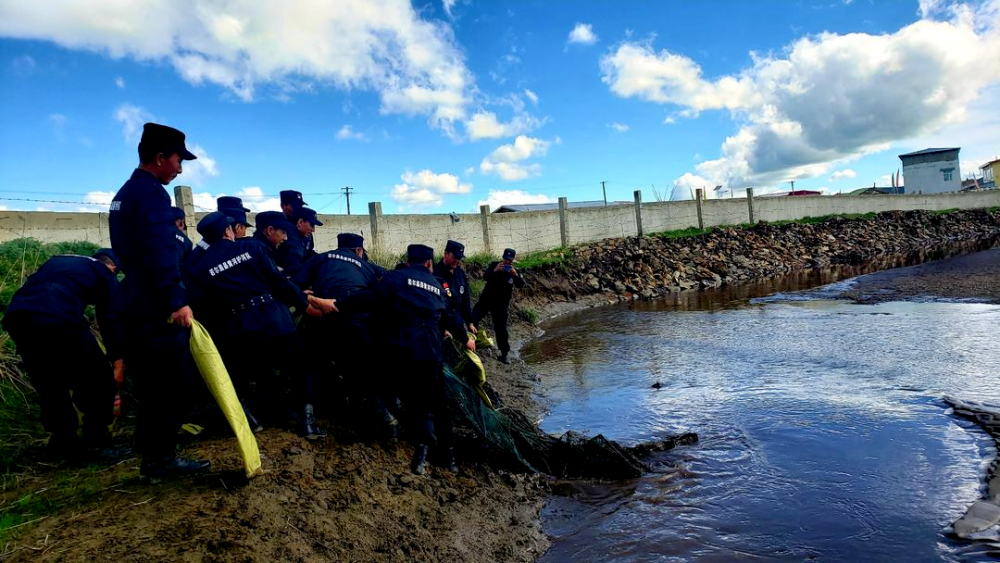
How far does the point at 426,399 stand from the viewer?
480cm

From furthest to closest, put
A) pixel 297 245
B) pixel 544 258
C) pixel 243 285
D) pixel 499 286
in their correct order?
pixel 544 258 < pixel 499 286 < pixel 297 245 < pixel 243 285

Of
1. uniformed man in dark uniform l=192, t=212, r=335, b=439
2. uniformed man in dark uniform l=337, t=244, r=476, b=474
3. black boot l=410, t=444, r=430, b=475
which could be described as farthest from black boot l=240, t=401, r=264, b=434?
black boot l=410, t=444, r=430, b=475

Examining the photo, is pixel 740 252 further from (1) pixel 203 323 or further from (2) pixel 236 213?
(1) pixel 203 323

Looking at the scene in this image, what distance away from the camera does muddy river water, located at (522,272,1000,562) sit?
4.01 m

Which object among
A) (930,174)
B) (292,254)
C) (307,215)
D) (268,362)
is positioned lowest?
(268,362)

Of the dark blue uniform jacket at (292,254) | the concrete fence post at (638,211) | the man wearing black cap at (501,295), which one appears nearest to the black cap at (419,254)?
the dark blue uniform jacket at (292,254)

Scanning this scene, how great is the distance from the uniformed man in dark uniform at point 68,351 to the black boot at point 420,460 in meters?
2.15

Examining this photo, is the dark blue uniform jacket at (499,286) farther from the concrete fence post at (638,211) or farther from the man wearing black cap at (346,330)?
the concrete fence post at (638,211)

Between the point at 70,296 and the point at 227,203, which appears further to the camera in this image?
the point at 227,203

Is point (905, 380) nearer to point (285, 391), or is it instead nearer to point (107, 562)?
point (285, 391)

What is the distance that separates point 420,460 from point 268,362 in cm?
149

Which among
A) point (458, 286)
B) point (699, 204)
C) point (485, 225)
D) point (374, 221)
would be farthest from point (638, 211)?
point (458, 286)

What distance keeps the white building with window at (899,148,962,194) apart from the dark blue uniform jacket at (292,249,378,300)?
183 feet

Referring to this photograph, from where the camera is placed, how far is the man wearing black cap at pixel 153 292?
11.4 feet
